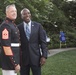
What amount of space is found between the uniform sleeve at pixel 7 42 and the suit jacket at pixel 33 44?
68 centimetres

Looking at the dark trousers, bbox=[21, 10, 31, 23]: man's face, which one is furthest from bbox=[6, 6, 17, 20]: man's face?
the dark trousers

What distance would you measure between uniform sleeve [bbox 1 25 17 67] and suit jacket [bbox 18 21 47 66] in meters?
0.68

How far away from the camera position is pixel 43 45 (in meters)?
5.29

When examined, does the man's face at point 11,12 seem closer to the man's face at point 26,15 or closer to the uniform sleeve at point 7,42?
the uniform sleeve at point 7,42

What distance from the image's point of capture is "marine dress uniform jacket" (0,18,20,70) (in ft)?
15.1

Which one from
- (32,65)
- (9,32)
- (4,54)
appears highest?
(9,32)

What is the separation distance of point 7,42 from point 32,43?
2.56 feet

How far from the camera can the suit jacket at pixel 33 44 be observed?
17.3 feet

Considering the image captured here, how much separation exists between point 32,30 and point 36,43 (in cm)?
24

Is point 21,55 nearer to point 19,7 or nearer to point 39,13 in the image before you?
point 19,7

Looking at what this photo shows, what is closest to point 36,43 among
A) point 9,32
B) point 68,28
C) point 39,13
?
point 9,32

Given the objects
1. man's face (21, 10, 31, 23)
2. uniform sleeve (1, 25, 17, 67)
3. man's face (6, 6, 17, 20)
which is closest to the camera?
uniform sleeve (1, 25, 17, 67)

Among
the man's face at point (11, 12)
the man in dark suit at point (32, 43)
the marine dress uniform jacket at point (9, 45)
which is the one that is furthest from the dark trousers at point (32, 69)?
the man's face at point (11, 12)

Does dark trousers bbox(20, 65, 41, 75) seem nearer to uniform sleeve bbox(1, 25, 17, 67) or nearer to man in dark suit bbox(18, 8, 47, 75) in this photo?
man in dark suit bbox(18, 8, 47, 75)
